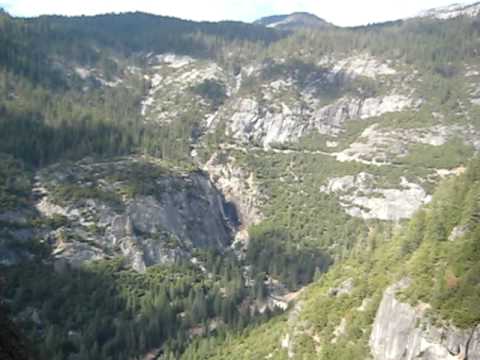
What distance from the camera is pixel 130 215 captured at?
132250 mm

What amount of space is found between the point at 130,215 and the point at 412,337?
297ft

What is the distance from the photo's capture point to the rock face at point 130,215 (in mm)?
121125

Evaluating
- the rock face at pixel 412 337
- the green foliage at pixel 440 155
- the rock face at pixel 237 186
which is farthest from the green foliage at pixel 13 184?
the green foliage at pixel 440 155

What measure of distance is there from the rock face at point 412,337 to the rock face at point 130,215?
7077cm

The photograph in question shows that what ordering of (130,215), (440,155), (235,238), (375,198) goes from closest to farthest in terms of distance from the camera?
(130,215), (375,198), (235,238), (440,155)

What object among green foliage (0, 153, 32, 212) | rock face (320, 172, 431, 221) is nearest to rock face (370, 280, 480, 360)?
green foliage (0, 153, 32, 212)

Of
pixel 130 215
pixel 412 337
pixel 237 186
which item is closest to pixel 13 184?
pixel 130 215

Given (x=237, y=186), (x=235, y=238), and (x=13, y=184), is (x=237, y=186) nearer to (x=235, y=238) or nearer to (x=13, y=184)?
(x=235, y=238)

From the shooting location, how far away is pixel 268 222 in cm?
15862

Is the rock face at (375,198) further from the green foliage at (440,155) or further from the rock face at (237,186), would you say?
the rock face at (237,186)

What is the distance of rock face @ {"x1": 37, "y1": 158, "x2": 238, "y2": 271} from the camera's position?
121 metres

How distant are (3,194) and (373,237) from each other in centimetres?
8853

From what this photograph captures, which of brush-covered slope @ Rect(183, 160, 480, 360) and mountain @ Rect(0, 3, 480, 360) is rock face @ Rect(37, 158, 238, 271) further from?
brush-covered slope @ Rect(183, 160, 480, 360)

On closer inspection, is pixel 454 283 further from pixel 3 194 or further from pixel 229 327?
pixel 3 194
